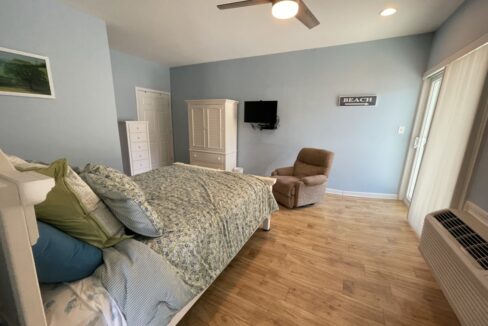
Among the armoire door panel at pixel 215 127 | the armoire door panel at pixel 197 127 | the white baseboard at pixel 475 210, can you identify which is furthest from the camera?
the armoire door panel at pixel 197 127

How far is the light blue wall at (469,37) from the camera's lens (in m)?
1.49

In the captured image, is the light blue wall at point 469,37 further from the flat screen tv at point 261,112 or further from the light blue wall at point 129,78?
the light blue wall at point 129,78

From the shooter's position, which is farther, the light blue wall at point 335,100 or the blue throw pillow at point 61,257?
the light blue wall at point 335,100

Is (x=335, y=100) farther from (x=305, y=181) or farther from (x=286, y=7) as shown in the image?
(x=286, y=7)

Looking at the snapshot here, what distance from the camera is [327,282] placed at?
1.72 metres

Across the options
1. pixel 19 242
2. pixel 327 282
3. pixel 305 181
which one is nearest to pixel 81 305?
pixel 19 242

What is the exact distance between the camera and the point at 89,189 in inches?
42.4

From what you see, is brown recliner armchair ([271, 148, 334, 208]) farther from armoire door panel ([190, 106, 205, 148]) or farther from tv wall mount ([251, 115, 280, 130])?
armoire door panel ([190, 106, 205, 148])

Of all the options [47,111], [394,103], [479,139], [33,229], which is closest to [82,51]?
[47,111]

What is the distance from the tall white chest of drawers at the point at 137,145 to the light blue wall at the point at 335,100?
5.77 feet

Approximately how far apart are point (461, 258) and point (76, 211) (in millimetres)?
2075

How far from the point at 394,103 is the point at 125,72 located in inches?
193

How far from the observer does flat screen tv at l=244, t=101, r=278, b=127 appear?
393 centimetres

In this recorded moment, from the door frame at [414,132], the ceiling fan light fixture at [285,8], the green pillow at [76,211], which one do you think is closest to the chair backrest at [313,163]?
the door frame at [414,132]
